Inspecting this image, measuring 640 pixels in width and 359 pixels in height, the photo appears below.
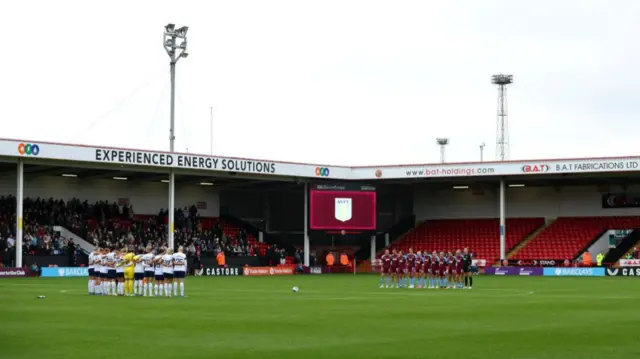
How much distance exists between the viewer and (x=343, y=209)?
220 feet

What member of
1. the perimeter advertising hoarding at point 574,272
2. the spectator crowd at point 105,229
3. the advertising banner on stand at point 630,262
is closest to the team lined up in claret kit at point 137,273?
the spectator crowd at point 105,229

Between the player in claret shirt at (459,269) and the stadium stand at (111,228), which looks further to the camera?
the stadium stand at (111,228)

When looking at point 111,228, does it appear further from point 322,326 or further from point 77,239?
point 322,326

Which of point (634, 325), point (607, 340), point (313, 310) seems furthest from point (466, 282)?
point (607, 340)

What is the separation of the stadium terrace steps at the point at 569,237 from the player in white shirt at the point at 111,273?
128 feet

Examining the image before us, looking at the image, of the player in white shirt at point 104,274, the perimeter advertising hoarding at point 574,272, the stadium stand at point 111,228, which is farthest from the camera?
the perimeter advertising hoarding at point 574,272

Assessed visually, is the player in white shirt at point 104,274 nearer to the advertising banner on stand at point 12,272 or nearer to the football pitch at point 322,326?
the football pitch at point 322,326

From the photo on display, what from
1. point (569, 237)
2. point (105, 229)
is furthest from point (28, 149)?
point (569, 237)

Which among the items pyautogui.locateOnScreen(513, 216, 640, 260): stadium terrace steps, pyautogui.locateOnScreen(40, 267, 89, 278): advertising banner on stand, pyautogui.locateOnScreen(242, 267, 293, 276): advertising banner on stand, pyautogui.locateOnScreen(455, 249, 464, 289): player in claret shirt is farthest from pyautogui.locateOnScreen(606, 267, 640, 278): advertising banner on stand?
pyautogui.locateOnScreen(40, 267, 89, 278): advertising banner on stand

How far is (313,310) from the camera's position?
27766mm

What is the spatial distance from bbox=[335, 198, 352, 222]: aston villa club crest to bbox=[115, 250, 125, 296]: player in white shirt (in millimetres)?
31966

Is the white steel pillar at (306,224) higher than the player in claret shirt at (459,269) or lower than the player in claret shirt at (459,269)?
higher

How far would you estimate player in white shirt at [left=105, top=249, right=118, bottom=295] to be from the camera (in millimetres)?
35438

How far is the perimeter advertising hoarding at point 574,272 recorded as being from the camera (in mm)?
62438
